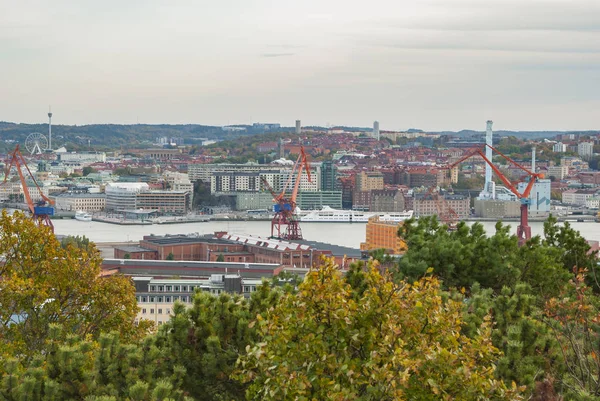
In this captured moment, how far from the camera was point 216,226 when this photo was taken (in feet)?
74.0

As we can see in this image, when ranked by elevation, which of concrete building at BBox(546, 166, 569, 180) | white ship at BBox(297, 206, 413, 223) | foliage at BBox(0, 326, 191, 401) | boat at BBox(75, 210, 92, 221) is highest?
foliage at BBox(0, 326, 191, 401)

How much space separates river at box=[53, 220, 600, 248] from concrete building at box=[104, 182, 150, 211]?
2.19 metres

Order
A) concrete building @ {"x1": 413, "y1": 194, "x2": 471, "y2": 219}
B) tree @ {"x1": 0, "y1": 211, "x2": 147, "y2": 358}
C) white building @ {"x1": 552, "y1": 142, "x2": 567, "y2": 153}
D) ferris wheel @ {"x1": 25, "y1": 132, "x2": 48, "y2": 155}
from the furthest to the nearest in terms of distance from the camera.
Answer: ferris wheel @ {"x1": 25, "y1": 132, "x2": 48, "y2": 155} → white building @ {"x1": 552, "y1": 142, "x2": 567, "y2": 153} → concrete building @ {"x1": 413, "y1": 194, "x2": 471, "y2": 219} → tree @ {"x1": 0, "y1": 211, "x2": 147, "y2": 358}

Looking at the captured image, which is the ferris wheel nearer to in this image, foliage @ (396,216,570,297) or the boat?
the boat

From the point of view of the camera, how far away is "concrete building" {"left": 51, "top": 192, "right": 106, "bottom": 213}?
2655cm

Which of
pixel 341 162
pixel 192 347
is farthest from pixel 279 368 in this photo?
pixel 341 162

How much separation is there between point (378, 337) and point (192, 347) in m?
0.88

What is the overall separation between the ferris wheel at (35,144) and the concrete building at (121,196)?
18.2 meters

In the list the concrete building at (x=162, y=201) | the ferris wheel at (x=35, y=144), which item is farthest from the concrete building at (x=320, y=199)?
the ferris wheel at (x=35, y=144)

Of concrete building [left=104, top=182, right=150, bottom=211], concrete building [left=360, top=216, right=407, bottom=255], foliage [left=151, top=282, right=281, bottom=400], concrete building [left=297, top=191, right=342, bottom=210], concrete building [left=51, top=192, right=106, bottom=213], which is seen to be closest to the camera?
foliage [left=151, top=282, right=281, bottom=400]

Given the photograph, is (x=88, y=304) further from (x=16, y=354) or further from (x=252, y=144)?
(x=252, y=144)

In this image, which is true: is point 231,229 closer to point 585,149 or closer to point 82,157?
point 82,157

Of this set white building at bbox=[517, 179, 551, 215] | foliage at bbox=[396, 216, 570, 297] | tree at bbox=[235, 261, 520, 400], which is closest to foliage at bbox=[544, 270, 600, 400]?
tree at bbox=[235, 261, 520, 400]

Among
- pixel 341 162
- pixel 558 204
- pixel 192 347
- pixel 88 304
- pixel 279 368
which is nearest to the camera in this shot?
pixel 279 368
